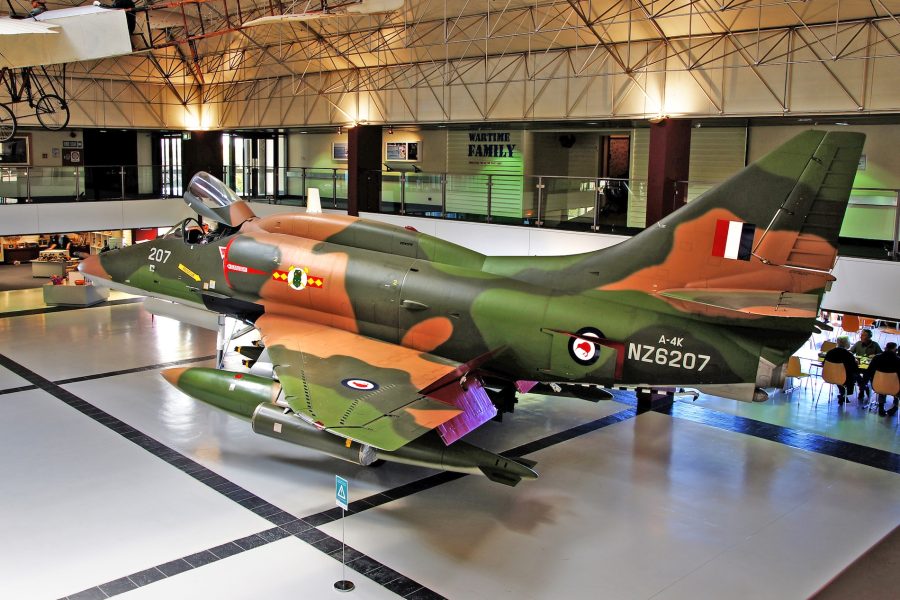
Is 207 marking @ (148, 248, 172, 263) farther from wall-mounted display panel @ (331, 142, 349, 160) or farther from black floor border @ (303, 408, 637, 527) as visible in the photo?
wall-mounted display panel @ (331, 142, 349, 160)

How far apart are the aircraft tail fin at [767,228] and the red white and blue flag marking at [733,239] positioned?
1cm

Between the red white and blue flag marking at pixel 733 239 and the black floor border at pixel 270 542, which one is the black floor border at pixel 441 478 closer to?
the black floor border at pixel 270 542

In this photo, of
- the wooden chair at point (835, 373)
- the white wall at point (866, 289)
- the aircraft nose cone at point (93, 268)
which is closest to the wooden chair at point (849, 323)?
the wooden chair at point (835, 373)

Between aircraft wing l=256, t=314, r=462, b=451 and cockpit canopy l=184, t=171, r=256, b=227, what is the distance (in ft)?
6.64

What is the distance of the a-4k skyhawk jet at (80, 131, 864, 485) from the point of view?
9289 mm

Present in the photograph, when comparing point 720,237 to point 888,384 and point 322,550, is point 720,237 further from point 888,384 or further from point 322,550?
point 322,550

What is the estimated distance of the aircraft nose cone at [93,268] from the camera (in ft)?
49.4

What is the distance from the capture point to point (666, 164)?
54.1 feet

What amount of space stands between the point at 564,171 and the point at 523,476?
17193mm

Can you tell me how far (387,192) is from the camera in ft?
72.5

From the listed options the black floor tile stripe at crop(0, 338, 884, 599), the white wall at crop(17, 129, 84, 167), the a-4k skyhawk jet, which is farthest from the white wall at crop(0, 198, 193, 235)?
the a-4k skyhawk jet

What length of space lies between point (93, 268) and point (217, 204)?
3.49 m

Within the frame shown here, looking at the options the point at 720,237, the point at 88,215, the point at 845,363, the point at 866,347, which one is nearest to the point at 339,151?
the point at 88,215

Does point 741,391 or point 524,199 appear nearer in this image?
point 741,391
